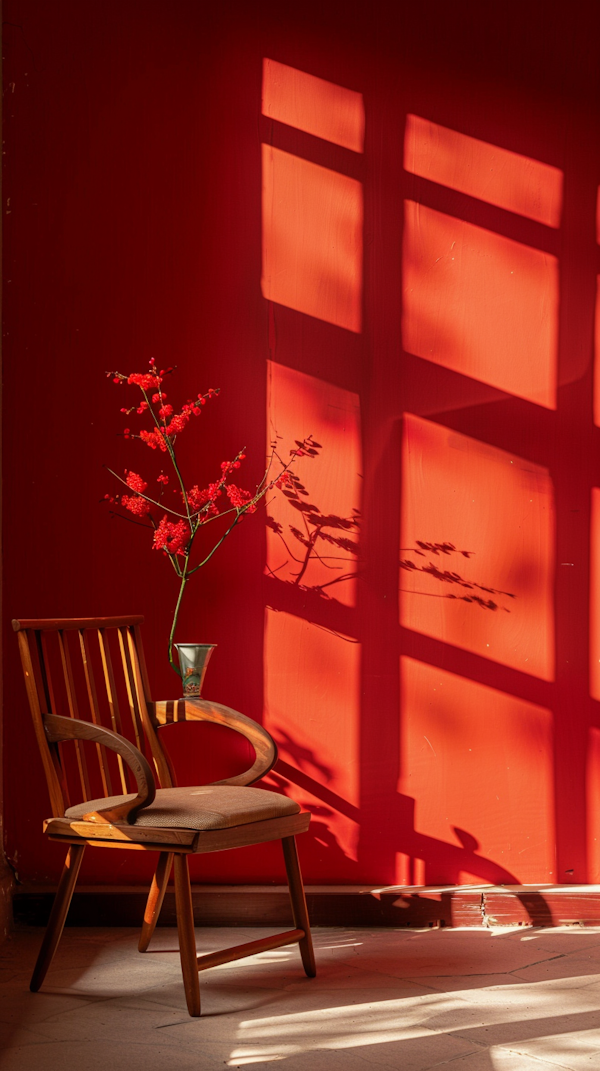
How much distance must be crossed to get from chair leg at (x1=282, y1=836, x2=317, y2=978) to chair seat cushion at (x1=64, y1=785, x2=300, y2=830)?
0.42 ft

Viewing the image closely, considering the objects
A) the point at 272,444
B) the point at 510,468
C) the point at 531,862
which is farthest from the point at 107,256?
the point at 531,862

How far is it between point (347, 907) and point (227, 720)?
804 mm

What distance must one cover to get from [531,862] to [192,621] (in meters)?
1.32

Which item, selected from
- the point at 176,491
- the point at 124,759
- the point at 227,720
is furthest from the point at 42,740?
the point at 176,491

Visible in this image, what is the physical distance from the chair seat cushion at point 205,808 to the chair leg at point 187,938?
97mm

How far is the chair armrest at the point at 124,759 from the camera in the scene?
7.46ft

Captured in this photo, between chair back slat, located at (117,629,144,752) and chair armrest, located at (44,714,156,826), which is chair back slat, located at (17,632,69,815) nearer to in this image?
chair armrest, located at (44,714,156,826)

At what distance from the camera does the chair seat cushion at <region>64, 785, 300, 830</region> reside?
2271 mm

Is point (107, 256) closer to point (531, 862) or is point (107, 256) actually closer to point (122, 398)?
point (122, 398)

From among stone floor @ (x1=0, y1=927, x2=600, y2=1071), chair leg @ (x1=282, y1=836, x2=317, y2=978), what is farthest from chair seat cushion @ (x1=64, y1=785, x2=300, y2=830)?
stone floor @ (x1=0, y1=927, x2=600, y2=1071)

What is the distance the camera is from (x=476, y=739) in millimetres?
3172

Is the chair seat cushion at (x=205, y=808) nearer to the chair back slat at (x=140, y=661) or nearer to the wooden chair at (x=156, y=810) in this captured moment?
the wooden chair at (x=156, y=810)

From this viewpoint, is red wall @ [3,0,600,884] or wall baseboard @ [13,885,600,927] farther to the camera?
red wall @ [3,0,600,884]

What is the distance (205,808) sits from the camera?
2.32 meters
